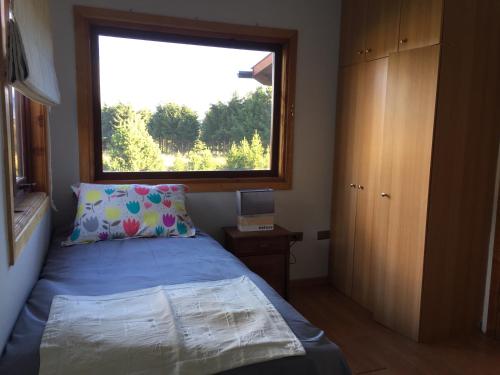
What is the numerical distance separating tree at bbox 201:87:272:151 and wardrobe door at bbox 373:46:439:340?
99 cm

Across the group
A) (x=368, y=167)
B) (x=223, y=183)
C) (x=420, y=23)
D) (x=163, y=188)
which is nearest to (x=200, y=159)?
(x=223, y=183)

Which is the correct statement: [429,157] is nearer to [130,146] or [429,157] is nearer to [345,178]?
[345,178]

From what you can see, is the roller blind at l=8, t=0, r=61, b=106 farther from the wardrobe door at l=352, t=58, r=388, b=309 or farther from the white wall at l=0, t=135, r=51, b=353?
the wardrobe door at l=352, t=58, r=388, b=309

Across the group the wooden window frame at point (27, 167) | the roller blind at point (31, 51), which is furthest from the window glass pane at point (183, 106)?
the roller blind at point (31, 51)

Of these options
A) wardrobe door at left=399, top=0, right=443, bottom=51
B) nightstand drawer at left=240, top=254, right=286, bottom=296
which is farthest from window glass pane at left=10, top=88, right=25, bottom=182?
wardrobe door at left=399, top=0, right=443, bottom=51

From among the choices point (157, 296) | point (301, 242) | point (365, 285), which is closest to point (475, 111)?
point (365, 285)

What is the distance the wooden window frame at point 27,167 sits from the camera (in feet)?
4.43

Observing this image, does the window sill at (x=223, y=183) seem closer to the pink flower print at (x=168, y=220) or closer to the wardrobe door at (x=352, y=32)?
the pink flower print at (x=168, y=220)

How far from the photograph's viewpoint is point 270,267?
114 inches

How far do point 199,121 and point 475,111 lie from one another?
184cm

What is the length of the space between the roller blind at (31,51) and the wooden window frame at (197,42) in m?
0.48

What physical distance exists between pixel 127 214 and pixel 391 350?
70.0 inches

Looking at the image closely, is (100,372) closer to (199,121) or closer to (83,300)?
(83,300)

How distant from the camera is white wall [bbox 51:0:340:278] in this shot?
8.72 feet
